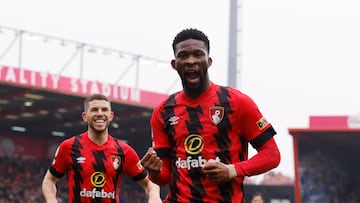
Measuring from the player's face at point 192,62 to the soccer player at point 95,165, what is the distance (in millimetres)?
3436

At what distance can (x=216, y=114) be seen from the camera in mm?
5539

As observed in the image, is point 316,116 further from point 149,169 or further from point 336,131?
point 149,169

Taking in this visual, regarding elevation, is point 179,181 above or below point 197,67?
below

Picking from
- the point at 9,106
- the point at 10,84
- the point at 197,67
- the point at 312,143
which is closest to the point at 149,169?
the point at 197,67

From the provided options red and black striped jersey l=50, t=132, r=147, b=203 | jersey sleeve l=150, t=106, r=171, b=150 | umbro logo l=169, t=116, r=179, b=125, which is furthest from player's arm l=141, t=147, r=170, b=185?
red and black striped jersey l=50, t=132, r=147, b=203

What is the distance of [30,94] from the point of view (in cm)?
3281

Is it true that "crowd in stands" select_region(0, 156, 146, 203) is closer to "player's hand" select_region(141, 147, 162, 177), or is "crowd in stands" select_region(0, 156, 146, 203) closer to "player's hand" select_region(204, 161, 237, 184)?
"player's hand" select_region(141, 147, 162, 177)

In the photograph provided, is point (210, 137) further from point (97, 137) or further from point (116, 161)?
point (97, 137)

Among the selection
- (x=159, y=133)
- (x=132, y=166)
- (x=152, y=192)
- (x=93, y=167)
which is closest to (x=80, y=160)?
(x=93, y=167)

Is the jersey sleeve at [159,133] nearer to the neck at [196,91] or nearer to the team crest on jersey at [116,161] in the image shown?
the neck at [196,91]

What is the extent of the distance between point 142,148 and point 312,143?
10495mm

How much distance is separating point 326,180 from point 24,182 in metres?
14.9

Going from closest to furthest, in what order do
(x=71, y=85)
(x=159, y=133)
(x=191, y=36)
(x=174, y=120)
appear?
(x=191, y=36) → (x=174, y=120) → (x=159, y=133) → (x=71, y=85)

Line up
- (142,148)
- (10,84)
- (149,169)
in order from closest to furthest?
(149,169)
(10,84)
(142,148)
